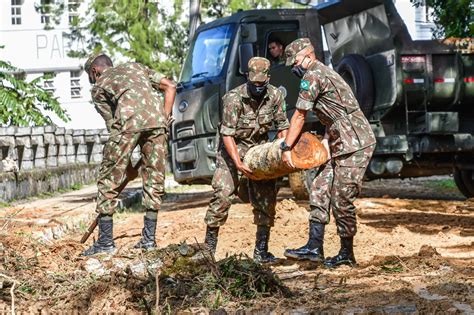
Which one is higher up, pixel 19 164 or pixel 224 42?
pixel 224 42

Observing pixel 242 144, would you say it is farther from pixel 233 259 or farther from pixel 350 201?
pixel 233 259

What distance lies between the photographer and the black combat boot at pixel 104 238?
10.3m

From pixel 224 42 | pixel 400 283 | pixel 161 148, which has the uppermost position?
pixel 224 42

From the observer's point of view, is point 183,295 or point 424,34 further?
point 424,34

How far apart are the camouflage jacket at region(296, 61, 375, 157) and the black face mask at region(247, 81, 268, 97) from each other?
526 mm

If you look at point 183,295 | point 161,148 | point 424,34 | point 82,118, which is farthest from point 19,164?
point 82,118

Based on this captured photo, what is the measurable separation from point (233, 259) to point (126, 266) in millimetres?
947

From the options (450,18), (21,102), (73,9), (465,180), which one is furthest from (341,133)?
(73,9)

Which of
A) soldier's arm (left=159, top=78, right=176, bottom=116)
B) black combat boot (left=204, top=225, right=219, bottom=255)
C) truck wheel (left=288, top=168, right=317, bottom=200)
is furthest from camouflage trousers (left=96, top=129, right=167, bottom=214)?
truck wheel (left=288, top=168, right=317, bottom=200)

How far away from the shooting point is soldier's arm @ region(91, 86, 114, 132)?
10.6m

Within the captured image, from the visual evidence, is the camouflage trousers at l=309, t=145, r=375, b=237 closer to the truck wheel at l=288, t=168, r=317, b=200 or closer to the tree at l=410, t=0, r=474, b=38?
the tree at l=410, t=0, r=474, b=38

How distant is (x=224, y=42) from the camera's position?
1636 centimetres

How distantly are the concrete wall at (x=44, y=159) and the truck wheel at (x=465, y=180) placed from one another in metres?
5.99

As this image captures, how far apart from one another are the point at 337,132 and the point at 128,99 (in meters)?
2.04
